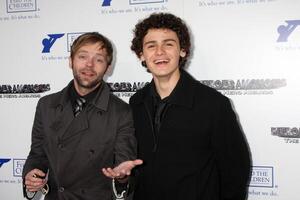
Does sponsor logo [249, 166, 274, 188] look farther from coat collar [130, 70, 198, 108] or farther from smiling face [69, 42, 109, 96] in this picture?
smiling face [69, 42, 109, 96]

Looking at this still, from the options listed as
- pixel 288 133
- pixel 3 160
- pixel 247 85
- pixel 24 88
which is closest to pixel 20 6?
pixel 24 88

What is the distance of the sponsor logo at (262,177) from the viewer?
1.93 m

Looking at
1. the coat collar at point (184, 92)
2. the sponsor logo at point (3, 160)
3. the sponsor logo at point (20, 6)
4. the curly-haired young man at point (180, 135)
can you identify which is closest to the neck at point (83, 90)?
the curly-haired young man at point (180, 135)

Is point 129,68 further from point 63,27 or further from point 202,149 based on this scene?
point 202,149

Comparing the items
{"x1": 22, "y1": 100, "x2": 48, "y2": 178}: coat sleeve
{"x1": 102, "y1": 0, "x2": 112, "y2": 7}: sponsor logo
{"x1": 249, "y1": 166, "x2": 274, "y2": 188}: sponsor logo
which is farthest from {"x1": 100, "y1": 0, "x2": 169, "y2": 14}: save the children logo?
{"x1": 249, "y1": 166, "x2": 274, "y2": 188}: sponsor logo

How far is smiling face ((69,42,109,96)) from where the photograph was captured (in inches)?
61.9

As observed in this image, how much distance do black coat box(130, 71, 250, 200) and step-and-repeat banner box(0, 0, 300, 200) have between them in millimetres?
427

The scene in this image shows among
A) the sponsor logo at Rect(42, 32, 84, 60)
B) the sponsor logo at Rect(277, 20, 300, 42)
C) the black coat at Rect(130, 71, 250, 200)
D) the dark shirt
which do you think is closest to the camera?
the black coat at Rect(130, 71, 250, 200)

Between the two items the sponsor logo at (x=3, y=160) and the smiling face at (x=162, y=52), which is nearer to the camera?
the smiling face at (x=162, y=52)

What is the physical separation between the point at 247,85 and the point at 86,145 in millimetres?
969

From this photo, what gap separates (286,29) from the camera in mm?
1874

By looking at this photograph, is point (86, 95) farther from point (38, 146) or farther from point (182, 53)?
point (182, 53)

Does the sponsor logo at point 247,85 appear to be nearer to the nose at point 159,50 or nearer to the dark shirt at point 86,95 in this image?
the nose at point 159,50

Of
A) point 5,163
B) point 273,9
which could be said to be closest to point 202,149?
point 273,9
